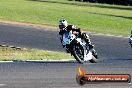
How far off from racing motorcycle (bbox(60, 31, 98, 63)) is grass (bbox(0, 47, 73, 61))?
7.52ft

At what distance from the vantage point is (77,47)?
18500 mm

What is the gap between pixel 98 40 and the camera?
29594 millimetres

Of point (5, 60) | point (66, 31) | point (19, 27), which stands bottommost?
point (19, 27)

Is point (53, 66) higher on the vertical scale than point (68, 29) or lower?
lower

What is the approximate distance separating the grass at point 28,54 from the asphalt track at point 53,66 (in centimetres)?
170

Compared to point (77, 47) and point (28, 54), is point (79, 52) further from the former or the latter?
point (28, 54)

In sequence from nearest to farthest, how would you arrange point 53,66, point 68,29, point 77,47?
point 53,66, point 68,29, point 77,47

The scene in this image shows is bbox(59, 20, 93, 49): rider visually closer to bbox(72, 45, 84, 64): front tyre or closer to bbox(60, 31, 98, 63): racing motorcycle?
bbox(60, 31, 98, 63): racing motorcycle

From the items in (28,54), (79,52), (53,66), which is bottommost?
(28,54)

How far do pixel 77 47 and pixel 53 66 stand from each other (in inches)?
65.9

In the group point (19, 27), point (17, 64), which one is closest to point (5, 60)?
point (17, 64)

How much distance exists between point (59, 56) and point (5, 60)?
3.21 m

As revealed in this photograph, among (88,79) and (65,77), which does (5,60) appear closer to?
(65,77)

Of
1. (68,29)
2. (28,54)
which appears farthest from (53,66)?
(28,54)
